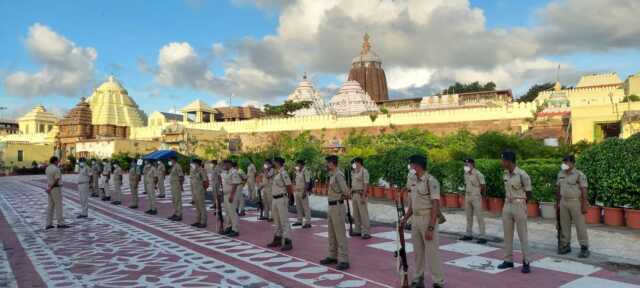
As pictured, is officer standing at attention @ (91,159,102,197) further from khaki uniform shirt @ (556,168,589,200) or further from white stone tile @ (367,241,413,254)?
khaki uniform shirt @ (556,168,589,200)

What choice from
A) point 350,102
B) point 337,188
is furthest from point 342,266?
point 350,102

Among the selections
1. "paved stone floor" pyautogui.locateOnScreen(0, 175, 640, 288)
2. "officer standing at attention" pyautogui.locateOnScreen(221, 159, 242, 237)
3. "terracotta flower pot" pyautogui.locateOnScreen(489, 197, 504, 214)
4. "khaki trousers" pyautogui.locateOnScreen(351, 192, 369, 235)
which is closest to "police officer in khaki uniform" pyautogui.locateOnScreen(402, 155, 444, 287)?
"paved stone floor" pyautogui.locateOnScreen(0, 175, 640, 288)

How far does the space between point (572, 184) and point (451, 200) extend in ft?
16.7

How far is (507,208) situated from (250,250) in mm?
3947

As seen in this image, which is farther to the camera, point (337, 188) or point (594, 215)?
point (594, 215)

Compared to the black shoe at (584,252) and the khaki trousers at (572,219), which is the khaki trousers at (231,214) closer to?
the khaki trousers at (572,219)

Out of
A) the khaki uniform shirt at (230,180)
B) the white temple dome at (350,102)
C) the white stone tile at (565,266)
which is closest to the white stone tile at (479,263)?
the white stone tile at (565,266)

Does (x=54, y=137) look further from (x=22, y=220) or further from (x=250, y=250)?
(x=250, y=250)

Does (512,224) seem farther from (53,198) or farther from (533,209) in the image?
(53,198)

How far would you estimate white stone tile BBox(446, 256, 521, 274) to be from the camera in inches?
231

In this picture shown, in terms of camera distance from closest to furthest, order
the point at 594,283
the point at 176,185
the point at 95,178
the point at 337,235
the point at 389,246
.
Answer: the point at 594,283, the point at 337,235, the point at 389,246, the point at 176,185, the point at 95,178

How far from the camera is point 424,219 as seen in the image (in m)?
5.16

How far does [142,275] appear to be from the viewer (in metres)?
6.00

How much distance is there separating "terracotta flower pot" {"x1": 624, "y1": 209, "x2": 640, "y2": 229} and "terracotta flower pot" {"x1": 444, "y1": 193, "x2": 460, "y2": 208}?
3906 mm
